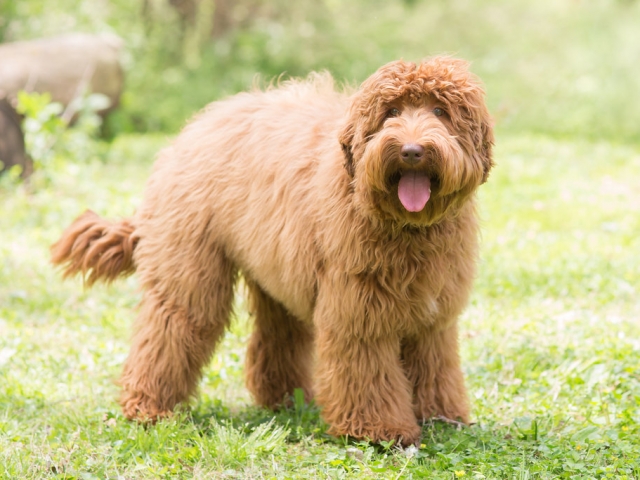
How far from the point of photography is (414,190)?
145 inches

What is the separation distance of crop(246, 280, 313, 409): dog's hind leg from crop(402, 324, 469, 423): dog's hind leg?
842 millimetres

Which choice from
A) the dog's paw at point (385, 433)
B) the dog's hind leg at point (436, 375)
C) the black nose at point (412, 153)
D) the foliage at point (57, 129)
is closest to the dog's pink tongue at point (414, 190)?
the black nose at point (412, 153)

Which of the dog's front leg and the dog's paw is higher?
the dog's front leg

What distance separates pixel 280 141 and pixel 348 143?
2.25ft

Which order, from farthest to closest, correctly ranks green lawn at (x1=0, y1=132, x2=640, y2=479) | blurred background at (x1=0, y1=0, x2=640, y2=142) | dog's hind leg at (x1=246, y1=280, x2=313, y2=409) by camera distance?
blurred background at (x1=0, y1=0, x2=640, y2=142) < dog's hind leg at (x1=246, y1=280, x2=313, y2=409) < green lawn at (x1=0, y1=132, x2=640, y2=479)

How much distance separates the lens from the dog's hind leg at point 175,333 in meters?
4.69

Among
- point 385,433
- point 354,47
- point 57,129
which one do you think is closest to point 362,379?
point 385,433

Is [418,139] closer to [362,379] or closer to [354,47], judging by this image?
[362,379]

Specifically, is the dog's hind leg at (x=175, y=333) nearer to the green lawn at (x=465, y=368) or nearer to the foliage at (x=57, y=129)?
the green lawn at (x=465, y=368)

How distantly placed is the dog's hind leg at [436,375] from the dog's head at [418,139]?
83cm

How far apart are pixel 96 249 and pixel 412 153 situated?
220 cm

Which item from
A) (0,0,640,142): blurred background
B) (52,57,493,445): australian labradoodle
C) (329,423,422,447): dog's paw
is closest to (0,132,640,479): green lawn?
(329,423,422,447): dog's paw

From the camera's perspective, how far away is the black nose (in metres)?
3.56

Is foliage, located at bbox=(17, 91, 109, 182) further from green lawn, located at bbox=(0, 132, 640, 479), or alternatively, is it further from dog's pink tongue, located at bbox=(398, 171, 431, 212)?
dog's pink tongue, located at bbox=(398, 171, 431, 212)
